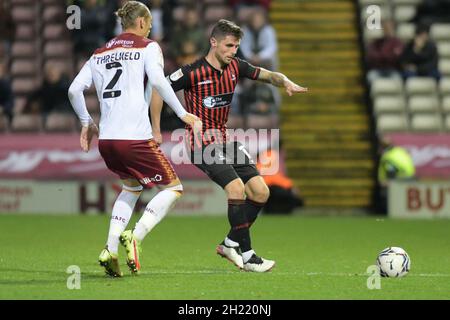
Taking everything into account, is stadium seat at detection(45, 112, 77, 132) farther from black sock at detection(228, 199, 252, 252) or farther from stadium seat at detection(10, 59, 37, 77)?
black sock at detection(228, 199, 252, 252)

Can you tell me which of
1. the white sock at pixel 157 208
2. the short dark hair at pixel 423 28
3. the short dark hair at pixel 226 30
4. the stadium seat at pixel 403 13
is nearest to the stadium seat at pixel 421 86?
the short dark hair at pixel 423 28

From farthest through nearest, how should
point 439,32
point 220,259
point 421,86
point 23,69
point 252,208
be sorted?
point 439,32
point 23,69
point 421,86
point 220,259
point 252,208

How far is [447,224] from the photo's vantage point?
52.3 ft

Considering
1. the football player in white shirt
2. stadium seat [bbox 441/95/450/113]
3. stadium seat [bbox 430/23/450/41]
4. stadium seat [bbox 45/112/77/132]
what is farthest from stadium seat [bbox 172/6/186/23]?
the football player in white shirt

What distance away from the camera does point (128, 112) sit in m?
9.16

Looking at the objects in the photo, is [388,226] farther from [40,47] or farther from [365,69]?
[40,47]

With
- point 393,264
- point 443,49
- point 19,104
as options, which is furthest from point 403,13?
point 393,264

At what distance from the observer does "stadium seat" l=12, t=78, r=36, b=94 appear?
2039 cm

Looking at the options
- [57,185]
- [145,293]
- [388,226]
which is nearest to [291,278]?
[145,293]

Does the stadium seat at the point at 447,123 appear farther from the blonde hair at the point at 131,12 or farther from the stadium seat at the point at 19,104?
the blonde hair at the point at 131,12

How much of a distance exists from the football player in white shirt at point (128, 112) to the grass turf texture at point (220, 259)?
37cm

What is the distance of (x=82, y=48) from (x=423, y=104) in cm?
593

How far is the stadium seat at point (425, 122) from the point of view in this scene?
1881 cm

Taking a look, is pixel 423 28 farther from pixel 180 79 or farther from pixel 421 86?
pixel 180 79
